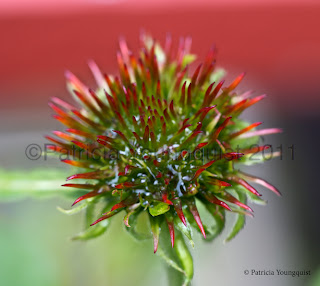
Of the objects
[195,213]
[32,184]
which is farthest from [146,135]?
[32,184]

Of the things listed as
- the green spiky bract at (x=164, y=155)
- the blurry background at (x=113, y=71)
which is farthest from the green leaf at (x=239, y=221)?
the blurry background at (x=113, y=71)

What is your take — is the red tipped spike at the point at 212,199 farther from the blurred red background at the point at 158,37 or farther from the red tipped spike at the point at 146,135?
the blurred red background at the point at 158,37

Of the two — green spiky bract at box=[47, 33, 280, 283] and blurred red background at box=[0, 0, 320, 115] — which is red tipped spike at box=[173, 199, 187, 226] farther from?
blurred red background at box=[0, 0, 320, 115]

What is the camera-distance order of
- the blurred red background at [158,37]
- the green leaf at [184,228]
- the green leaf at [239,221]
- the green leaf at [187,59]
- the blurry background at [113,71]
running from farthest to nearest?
1. the blurred red background at [158,37]
2. the blurry background at [113,71]
3. the green leaf at [187,59]
4. the green leaf at [239,221]
5. the green leaf at [184,228]

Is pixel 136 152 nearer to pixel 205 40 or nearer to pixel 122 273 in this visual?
pixel 122 273

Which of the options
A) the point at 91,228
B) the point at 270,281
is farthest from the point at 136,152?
the point at 270,281

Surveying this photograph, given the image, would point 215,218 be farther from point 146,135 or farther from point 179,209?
point 146,135
